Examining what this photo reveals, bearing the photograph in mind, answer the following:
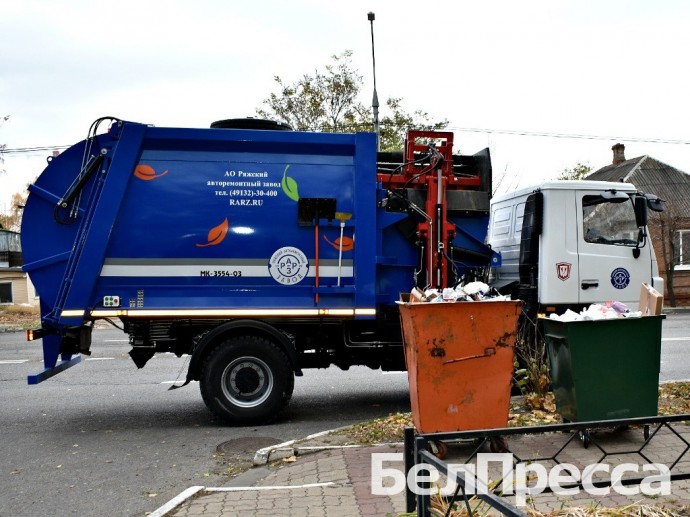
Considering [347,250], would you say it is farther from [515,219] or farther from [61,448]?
[61,448]

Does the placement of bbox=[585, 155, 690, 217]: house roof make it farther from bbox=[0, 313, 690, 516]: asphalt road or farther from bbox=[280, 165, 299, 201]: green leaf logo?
bbox=[280, 165, 299, 201]: green leaf logo

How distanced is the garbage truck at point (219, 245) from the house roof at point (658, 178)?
2377 centimetres

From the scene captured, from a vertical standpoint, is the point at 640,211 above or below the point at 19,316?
above

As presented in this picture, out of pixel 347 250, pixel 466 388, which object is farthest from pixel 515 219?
pixel 466 388

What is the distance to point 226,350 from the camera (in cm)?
691

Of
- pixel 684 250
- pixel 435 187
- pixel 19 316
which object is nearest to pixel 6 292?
pixel 19 316

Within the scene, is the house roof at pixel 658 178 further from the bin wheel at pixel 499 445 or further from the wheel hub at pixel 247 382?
the bin wheel at pixel 499 445

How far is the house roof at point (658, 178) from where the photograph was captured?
28.3 metres

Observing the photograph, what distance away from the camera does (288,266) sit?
23.2ft

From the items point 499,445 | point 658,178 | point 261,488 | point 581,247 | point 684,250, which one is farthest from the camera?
point 658,178

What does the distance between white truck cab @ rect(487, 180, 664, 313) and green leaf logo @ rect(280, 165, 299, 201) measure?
2.75 meters

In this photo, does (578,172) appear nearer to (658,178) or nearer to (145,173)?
(658,178)

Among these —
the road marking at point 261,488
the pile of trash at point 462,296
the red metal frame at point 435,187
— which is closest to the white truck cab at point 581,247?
Answer: the red metal frame at point 435,187

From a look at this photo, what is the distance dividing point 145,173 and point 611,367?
4.80 metres
